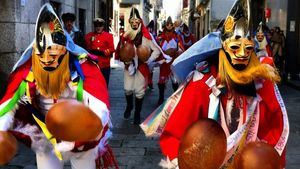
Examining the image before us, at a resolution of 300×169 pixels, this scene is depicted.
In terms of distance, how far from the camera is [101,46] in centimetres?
920

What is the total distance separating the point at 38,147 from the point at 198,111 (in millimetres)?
1194

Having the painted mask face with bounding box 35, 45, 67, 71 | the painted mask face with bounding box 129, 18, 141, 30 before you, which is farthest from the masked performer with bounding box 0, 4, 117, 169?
the painted mask face with bounding box 129, 18, 141, 30

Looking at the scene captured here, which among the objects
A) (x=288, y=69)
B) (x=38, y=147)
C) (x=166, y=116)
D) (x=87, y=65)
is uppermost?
(x=87, y=65)

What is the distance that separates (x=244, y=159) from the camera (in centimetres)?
267

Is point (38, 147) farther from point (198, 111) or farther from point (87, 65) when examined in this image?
point (198, 111)

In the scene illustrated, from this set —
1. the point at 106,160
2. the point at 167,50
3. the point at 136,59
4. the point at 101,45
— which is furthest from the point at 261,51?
the point at 167,50

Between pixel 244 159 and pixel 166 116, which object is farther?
pixel 166 116

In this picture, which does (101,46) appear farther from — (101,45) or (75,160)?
(75,160)

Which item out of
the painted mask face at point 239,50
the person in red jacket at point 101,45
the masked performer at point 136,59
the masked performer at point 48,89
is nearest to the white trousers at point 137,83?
the masked performer at point 136,59

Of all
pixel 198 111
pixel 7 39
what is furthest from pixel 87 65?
pixel 7 39

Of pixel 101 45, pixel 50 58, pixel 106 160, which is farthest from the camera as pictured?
pixel 101 45

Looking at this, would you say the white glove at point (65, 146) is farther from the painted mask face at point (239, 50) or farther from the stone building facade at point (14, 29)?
the stone building facade at point (14, 29)

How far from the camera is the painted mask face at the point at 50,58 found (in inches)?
137

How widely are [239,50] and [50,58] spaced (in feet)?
4.28
